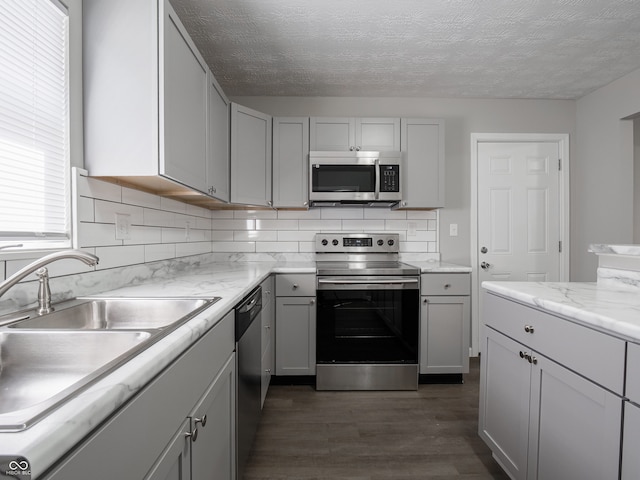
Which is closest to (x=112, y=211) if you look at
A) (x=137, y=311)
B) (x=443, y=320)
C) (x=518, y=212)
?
(x=137, y=311)

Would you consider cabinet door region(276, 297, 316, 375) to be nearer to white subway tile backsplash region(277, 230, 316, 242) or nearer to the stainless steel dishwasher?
the stainless steel dishwasher

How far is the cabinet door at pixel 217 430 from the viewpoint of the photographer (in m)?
0.94

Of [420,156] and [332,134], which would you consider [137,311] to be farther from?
[420,156]

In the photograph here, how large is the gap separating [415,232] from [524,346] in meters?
1.81

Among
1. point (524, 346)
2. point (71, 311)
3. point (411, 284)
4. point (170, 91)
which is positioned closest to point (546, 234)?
point (411, 284)

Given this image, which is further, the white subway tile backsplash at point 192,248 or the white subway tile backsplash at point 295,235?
the white subway tile backsplash at point 295,235

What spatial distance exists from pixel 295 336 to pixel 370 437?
86 cm

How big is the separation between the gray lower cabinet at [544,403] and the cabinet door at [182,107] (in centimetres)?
160

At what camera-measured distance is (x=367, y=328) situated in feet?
8.02

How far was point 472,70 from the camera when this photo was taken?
2562 mm

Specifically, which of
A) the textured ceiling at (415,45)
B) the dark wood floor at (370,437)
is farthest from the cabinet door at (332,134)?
the dark wood floor at (370,437)

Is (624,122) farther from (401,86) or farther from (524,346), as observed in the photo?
(524,346)

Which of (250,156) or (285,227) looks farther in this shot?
(285,227)

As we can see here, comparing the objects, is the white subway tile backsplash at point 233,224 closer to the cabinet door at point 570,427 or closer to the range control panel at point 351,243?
the range control panel at point 351,243
